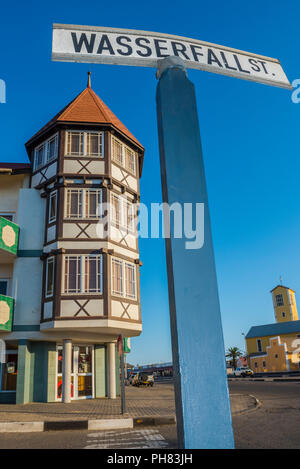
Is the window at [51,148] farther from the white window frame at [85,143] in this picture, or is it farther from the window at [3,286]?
the window at [3,286]

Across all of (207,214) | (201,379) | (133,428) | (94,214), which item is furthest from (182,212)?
(94,214)

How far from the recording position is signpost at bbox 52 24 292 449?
2.63 m

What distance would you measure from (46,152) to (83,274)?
7.21 metres

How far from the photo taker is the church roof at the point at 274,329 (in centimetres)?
6579

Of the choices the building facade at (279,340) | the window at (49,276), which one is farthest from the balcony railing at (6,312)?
the building facade at (279,340)

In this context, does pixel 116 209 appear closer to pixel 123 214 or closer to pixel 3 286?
pixel 123 214

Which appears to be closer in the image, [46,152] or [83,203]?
[83,203]

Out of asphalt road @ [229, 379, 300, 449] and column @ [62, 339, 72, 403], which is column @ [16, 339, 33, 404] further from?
asphalt road @ [229, 379, 300, 449]

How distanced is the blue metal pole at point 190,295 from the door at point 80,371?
1630 centimetres

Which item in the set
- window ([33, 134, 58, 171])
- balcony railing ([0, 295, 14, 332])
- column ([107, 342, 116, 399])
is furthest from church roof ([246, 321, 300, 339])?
balcony railing ([0, 295, 14, 332])

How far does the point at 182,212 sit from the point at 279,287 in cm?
7739

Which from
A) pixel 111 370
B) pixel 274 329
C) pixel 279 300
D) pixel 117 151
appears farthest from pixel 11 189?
pixel 279 300

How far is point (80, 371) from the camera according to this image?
1836 cm

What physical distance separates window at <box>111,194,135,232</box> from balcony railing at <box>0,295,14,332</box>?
607cm
